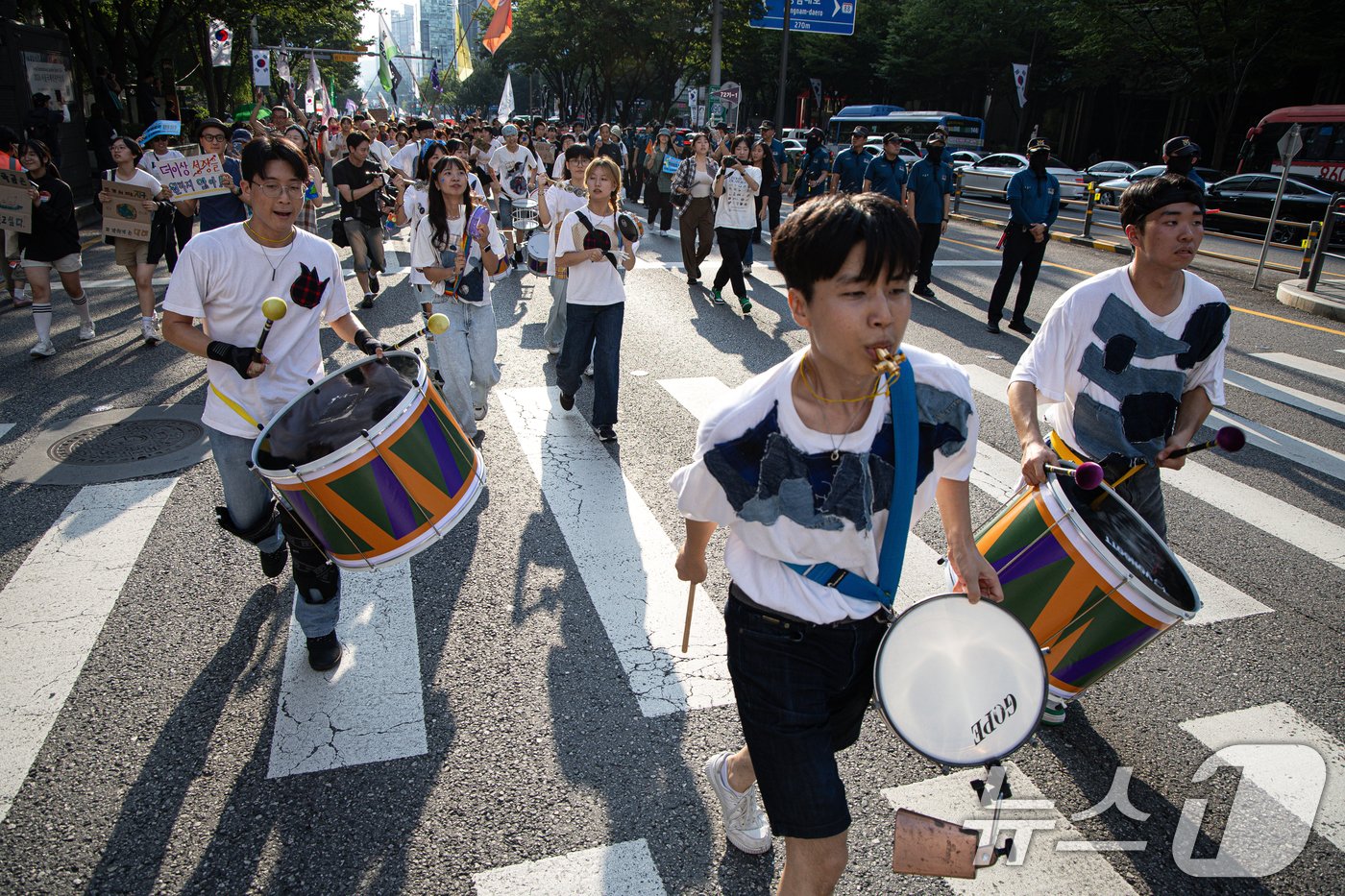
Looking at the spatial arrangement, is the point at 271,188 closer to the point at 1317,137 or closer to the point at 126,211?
the point at 126,211

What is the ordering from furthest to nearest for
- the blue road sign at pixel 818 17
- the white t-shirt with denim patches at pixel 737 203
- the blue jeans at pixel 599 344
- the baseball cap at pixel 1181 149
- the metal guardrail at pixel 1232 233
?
the blue road sign at pixel 818 17 → the metal guardrail at pixel 1232 233 → the white t-shirt with denim patches at pixel 737 203 → the blue jeans at pixel 599 344 → the baseball cap at pixel 1181 149

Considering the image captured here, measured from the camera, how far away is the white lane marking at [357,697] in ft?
10.4

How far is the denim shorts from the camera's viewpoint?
2.07 metres

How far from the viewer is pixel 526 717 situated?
3.39m

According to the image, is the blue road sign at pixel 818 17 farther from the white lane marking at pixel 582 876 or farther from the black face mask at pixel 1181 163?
the white lane marking at pixel 582 876

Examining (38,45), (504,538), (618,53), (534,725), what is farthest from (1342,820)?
(618,53)

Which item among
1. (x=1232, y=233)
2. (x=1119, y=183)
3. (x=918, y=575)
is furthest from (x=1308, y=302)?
(x=1119, y=183)

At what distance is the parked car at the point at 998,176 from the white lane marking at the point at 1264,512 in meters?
22.6

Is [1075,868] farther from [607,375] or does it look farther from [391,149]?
[391,149]

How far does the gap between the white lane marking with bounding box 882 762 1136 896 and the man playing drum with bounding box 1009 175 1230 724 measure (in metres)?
1.09

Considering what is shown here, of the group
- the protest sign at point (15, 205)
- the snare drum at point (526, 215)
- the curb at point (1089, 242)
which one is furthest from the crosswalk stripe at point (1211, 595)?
the curb at point (1089, 242)

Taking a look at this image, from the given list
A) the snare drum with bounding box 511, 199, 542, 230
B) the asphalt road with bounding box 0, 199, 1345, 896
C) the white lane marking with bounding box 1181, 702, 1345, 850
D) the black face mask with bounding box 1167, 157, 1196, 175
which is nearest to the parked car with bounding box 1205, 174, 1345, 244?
the snare drum with bounding box 511, 199, 542, 230

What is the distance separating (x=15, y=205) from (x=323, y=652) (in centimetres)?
638

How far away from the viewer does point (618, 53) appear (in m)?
47.7
